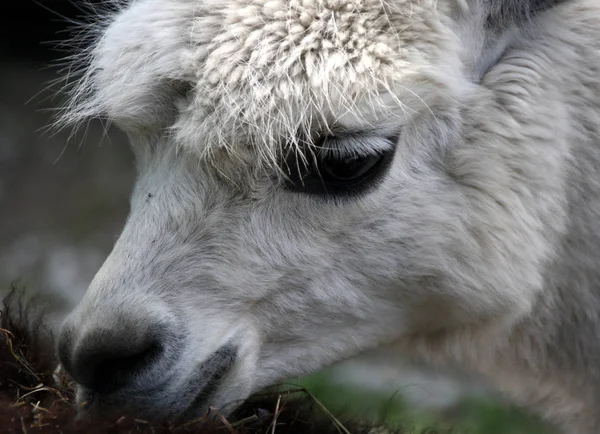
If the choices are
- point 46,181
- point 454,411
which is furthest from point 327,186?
point 46,181

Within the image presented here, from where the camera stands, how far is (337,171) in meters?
1.97

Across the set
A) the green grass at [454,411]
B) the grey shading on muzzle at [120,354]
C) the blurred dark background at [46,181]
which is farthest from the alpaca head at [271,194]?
the blurred dark background at [46,181]

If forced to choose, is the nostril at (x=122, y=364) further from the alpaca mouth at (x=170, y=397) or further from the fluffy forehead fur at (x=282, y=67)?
the fluffy forehead fur at (x=282, y=67)

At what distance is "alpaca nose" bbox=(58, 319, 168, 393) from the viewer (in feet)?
6.07

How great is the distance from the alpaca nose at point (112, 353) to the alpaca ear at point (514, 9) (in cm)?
113

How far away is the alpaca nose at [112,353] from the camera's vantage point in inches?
72.9

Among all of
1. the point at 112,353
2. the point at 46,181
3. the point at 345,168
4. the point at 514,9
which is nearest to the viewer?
the point at 112,353

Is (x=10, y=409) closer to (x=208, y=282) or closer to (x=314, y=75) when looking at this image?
(x=208, y=282)

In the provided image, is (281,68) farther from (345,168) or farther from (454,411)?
(454,411)

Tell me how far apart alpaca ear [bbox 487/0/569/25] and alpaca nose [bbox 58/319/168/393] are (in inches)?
44.4

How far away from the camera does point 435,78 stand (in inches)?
78.4

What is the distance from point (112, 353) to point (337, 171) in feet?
2.10

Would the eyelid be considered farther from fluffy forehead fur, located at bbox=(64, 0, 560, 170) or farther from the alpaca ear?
the alpaca ear

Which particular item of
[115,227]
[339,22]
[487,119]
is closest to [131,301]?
[339,22]
